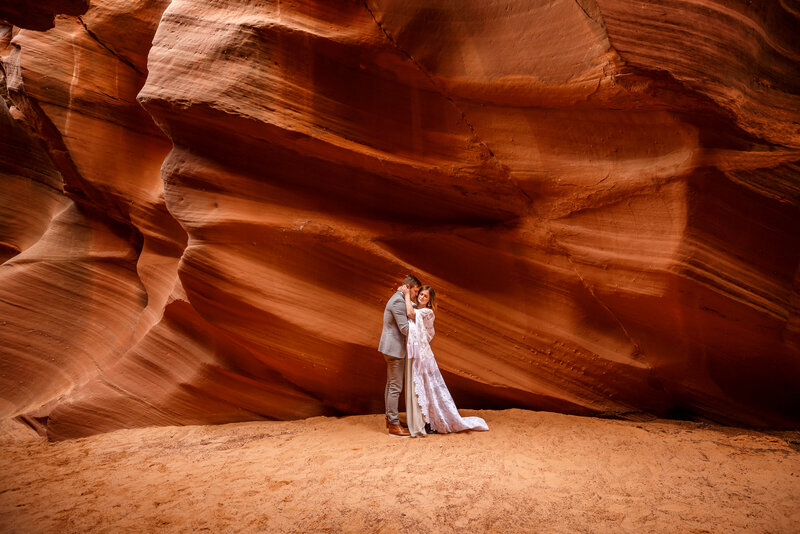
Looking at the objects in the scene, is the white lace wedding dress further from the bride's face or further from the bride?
the bride's face

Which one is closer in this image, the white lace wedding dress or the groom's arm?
the white lace wedding dress

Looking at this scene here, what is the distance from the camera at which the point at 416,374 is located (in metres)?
5.75

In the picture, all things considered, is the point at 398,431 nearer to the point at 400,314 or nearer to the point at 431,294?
the point at 400,314

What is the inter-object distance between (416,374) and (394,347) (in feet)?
1.23

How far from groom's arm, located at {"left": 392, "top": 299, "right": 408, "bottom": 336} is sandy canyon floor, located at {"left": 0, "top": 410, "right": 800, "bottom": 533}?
1.14 meters

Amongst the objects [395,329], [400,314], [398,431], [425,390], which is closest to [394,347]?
[395,329]

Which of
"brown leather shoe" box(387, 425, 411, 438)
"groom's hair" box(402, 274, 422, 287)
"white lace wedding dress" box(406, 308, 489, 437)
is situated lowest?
"brown leather shoe" box(387, 425, 411, 438)

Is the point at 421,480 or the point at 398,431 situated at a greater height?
the point at 421,480

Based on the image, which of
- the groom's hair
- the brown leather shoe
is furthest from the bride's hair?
the brown leather shoe

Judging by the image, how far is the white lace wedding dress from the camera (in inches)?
223

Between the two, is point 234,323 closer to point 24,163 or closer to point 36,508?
point 36,508

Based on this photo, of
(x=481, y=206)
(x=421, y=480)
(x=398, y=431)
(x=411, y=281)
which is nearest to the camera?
(x=421, y=480)

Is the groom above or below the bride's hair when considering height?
below

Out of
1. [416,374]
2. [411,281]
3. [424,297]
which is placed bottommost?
[416,374]
